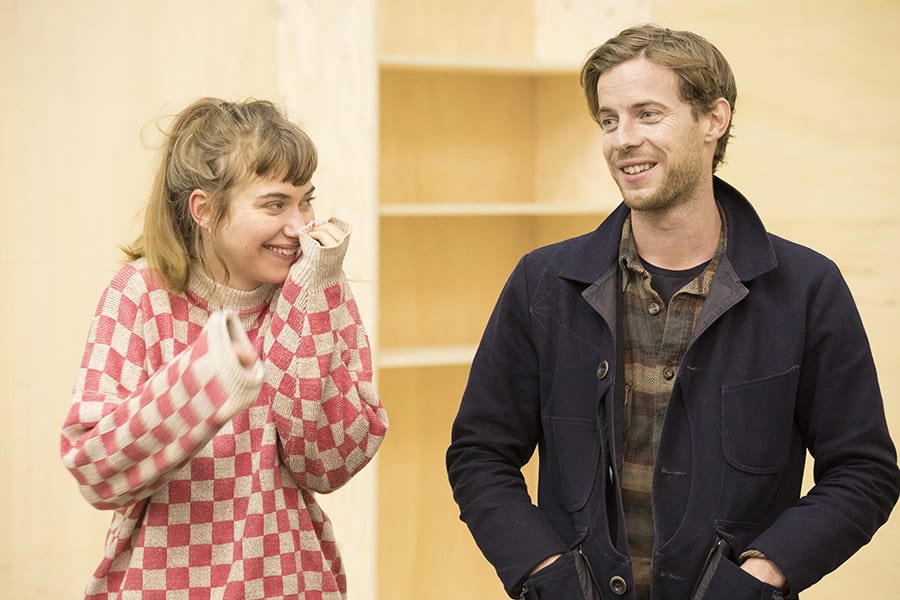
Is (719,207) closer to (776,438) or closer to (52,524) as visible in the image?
(776,438)

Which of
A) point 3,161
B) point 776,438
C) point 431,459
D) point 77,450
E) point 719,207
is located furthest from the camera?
point 431,459

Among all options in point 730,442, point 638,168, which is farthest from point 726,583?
point 638,168

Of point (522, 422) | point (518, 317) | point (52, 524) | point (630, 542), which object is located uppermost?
point (518, 317)

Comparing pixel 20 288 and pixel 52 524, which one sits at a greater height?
pixel 20 288

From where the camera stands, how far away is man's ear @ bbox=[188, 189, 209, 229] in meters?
1.68

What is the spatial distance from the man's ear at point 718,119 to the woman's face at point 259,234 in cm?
73

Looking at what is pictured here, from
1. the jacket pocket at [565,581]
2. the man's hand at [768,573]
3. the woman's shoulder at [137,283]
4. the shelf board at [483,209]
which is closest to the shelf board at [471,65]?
the shelf board at [483,209]

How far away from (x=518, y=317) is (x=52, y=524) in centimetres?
171

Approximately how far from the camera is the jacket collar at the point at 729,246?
182 cm

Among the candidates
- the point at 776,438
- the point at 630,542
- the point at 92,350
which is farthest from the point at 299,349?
the point at 776,438

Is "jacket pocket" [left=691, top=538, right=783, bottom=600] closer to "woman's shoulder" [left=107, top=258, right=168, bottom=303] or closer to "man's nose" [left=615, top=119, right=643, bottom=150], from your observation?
"man's nose" [left=615, top=119, right=643, bottom=150]

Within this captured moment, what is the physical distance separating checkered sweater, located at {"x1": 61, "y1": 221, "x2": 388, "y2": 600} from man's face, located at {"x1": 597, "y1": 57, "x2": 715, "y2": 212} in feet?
1.64

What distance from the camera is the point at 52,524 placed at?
301cm

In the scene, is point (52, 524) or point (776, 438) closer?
point (776, 438)
